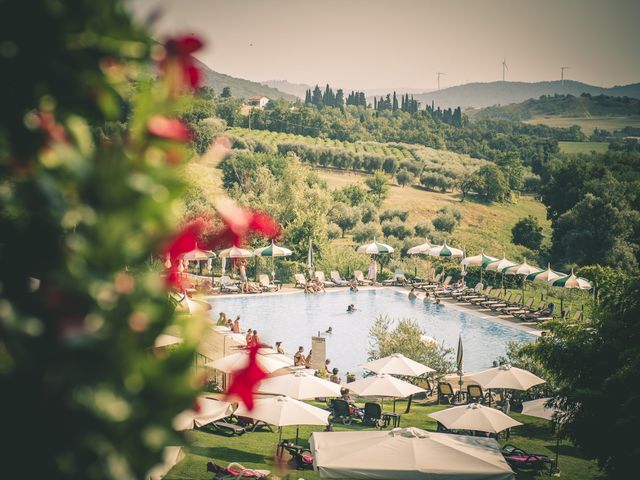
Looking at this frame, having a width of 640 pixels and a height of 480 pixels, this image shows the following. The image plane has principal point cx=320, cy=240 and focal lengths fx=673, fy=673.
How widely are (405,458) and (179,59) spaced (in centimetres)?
883

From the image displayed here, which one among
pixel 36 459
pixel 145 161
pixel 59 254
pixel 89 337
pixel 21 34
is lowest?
pixel 36 459

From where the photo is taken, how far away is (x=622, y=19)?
19138 cm

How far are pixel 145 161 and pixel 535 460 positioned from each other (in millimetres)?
12350

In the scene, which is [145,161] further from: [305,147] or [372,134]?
[372,134]

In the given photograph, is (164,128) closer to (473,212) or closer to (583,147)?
(473,212)

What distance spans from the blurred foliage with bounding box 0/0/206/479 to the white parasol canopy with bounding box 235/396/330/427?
34.8 ft

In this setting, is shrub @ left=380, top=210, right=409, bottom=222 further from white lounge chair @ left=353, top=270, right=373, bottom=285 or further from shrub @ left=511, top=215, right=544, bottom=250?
white lounge chair @ left=353, top=270, right=373, bottom=285

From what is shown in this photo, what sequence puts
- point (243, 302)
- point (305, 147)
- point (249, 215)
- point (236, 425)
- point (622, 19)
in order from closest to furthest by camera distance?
point (249, 215) < point (236, 425) < point (243, 302) < point (305, 147) < point (622, 19)

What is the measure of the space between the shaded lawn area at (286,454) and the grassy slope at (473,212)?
35.8 meters

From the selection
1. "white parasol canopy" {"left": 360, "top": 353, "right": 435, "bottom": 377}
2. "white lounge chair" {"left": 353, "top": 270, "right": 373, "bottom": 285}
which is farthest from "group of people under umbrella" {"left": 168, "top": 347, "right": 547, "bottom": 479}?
"white lounge chair" {"left": 353, "top": 270, "right": 373, "bottom": 285}

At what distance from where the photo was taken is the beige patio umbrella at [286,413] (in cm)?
1188

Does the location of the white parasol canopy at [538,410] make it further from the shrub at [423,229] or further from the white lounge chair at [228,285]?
the shrub at [423,229]

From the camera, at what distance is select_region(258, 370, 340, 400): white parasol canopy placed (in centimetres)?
1376

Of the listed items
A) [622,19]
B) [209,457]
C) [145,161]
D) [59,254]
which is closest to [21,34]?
[145,161]
